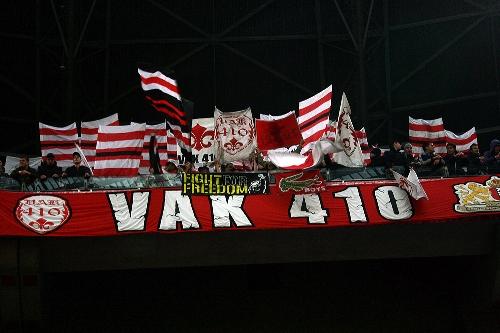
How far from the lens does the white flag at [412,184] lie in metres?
14.1

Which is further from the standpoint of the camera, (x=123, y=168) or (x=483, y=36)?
(x=483, y=36)

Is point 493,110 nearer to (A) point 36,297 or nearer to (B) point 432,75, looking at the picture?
(B) point 432,75

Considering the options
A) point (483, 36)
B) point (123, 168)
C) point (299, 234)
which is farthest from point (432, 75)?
point (123, 168)

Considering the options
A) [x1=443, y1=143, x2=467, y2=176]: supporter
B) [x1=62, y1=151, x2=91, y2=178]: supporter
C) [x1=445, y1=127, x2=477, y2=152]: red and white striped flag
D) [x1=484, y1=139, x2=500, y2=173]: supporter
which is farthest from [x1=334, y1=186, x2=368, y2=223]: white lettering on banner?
[x1=445, y1=127, x2=477, y2=152]: red and white striped flag

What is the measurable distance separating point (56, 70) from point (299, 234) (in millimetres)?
15614

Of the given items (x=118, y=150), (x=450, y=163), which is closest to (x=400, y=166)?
(x=450, y=163)

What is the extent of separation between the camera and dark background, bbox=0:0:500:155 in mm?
25469

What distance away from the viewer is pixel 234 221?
1400cm

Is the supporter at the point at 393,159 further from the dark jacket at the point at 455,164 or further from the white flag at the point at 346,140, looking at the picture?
the dark jacket at the point at 455,164

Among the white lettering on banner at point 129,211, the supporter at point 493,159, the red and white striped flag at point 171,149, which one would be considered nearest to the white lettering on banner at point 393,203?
the supporter at point 493,159

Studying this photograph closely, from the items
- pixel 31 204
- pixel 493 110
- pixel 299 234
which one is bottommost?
pixel 299 234

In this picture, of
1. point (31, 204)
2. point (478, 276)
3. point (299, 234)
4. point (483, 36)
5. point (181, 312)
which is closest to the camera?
point (31, 204)

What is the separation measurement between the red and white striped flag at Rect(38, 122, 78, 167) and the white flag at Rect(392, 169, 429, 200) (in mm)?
9056

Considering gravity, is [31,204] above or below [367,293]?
A: above
